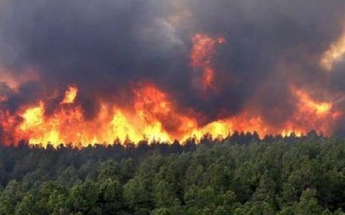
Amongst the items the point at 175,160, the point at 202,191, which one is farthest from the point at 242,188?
→ the point at 175,160

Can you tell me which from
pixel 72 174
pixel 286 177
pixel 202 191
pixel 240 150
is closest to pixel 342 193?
pixel 286 177

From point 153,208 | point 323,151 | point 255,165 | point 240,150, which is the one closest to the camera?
point 153,208

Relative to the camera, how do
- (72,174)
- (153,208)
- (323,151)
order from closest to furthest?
(153,208)
(323,151)
(72,174)

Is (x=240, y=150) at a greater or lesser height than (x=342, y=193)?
greater

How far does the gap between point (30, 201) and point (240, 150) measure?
8044 centimetres

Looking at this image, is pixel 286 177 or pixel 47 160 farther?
pixel 47 160

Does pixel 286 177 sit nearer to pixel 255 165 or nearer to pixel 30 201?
pixel 255 165

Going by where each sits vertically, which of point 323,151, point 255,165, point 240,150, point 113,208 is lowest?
point 113,208

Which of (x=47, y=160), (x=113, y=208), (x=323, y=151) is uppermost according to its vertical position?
(x=47, y=160)

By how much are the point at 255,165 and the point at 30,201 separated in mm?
36010

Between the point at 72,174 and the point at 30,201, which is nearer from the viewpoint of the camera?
the point at 30,201

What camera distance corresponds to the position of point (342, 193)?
87062 mm

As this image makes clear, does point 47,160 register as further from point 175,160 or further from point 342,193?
point 342,193

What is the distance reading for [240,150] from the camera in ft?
486
